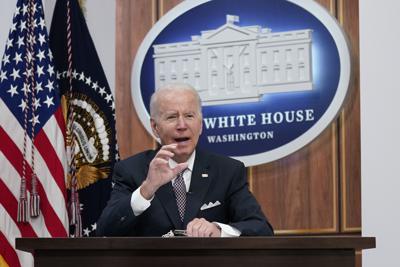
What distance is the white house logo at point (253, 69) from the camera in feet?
15.4

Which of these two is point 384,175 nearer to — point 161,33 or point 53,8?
point 161,33

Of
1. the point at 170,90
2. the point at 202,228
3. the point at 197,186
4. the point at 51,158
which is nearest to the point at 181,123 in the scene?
the point at 170,90

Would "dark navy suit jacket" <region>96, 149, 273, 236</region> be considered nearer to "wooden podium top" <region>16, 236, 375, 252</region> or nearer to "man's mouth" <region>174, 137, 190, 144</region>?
"man's mouth" <region>174, 137, 190, 144</region>

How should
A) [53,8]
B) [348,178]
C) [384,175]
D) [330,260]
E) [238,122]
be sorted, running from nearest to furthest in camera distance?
1. [330,260]
2. [384,175]
3. [348,178]
4. [238,122]
5. [53,8]

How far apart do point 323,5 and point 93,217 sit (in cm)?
182

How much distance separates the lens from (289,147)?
4.74 metres

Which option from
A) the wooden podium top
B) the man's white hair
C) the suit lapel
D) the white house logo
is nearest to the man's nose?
the man's white hair

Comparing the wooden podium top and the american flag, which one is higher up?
the american flag

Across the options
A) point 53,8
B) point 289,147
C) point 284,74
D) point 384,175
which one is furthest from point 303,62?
point 53,8

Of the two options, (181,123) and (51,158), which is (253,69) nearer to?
(51,158)

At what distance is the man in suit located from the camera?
325 cm

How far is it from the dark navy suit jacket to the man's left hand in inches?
6.0

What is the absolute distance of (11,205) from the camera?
4.50m

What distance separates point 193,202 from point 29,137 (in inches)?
→ 60.4
